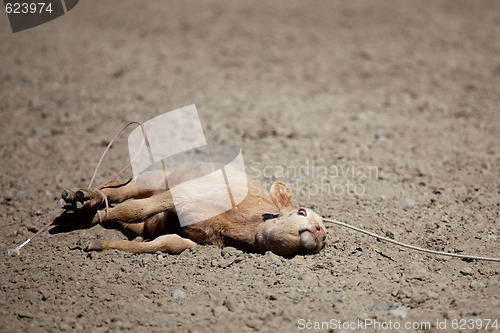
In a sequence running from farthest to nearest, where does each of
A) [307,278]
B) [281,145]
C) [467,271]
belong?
[281,145] → [467,271] → [307,278]

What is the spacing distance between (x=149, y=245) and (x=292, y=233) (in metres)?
1.08

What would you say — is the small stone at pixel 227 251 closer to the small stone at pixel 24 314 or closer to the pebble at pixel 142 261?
the pebble at pixel 142 261

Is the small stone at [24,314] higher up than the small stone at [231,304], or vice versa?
the small stone at [24,314]

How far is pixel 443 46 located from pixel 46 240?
713 centimetres

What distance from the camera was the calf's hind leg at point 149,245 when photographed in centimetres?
363

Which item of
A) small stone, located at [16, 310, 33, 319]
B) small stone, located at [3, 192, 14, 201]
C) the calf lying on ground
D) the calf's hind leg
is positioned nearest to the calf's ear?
the calf lying on ground

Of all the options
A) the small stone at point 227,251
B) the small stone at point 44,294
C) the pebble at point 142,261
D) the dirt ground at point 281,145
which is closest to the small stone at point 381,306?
the dirt ground at point 281,145

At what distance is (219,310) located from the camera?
10.3ft

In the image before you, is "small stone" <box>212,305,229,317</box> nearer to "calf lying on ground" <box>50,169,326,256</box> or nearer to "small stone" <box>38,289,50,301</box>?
"calf lying on ground" <box>50,169,326,256</box>

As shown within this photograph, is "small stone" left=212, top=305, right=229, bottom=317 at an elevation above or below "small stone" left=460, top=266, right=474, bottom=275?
above

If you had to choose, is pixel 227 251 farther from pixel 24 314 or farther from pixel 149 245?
pixel 24 314

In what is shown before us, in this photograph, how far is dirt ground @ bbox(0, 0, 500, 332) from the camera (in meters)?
3.23

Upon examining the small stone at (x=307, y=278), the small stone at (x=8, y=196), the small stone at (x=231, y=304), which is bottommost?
the small stone at (x=307, y=278)

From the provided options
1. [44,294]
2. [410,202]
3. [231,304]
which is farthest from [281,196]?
[44,294]
